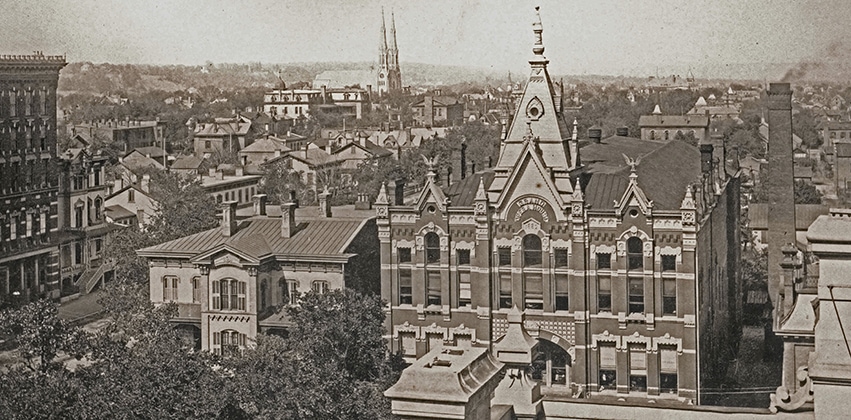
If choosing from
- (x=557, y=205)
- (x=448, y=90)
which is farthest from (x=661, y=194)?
(x=448, y=90)

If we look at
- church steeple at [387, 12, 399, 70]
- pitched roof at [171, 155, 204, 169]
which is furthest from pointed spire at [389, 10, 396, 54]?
pitched roof at [171, 155, 204, 169]

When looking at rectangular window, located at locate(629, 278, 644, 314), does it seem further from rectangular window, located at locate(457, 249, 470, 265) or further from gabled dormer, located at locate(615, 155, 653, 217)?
rectangular window, located at locate(457, 249, 470, 265)

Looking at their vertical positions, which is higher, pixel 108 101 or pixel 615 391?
pixel 108 101

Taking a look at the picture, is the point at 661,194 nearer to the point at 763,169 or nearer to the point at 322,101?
the point at 763,169

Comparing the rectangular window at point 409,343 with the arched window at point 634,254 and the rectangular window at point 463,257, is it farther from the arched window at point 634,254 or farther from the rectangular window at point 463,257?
the arched window at point 634,254

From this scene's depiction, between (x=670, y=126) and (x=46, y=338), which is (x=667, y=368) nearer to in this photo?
(x=46, y=338)

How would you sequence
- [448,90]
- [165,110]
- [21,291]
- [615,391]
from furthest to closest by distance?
1. [165,110]
2. [448,90]
3. [21,291]
4. [615,391]

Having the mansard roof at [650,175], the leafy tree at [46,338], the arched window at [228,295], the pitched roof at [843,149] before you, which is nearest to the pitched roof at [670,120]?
the pitched roof at [843,149]
